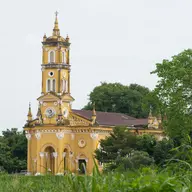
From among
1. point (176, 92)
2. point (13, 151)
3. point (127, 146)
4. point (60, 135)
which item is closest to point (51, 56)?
point (60, 135)

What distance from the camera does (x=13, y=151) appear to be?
2564 inches

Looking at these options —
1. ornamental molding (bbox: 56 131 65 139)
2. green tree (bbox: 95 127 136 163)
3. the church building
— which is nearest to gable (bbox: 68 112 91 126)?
the church building

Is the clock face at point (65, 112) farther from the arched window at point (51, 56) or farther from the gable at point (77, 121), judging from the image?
the arched window at point (51, 56)

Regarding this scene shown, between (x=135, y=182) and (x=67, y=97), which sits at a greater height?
(x=67, y=97)

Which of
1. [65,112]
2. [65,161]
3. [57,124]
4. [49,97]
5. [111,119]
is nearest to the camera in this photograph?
[65,161]

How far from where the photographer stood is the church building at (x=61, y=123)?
58250 mm

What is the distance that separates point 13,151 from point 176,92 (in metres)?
25.9

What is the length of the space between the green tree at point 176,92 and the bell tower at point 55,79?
17463mm

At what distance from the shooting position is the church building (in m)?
58.2

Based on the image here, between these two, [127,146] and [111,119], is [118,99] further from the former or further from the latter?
[127,146]

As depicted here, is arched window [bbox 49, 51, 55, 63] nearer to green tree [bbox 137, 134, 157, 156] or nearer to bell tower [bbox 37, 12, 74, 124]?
bell tower [bbox 37, 12, 74, 124]

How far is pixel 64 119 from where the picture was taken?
5975 centimetres

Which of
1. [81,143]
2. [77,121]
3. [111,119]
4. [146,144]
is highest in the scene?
[111,119]

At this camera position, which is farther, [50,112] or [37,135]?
[50,112]
